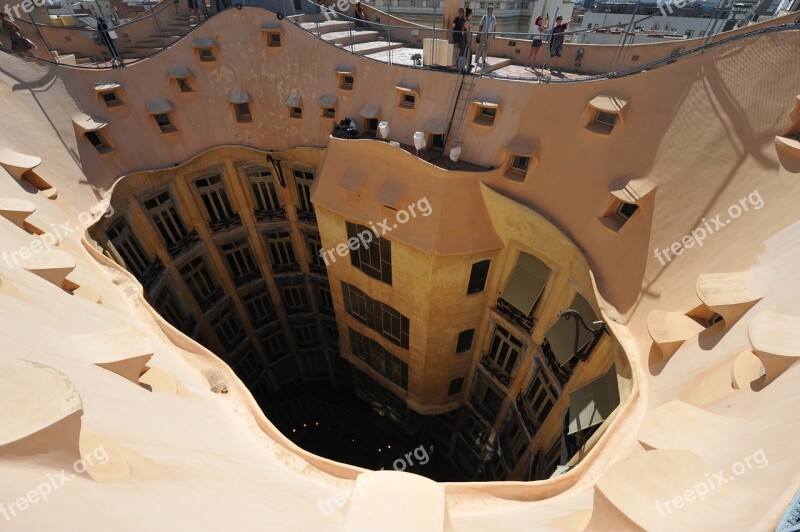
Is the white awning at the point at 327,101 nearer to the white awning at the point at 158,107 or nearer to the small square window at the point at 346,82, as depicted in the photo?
the small square window at the point at 346,82

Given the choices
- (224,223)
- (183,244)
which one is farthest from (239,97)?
(183,244)

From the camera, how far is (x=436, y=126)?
655 inches

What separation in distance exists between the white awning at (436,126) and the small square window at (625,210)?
24.5ft

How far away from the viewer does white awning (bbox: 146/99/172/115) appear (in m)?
20.2

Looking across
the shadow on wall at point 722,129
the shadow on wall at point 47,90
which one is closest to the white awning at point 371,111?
the shadow on wall at point 722,129

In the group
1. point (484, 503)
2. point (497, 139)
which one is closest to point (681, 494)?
point (484, 503)

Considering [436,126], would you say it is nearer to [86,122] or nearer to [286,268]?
[286,268]

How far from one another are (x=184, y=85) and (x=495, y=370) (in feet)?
71.6

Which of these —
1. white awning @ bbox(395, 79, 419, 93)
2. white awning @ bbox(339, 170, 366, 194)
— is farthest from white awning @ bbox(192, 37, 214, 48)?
white awning @ bbox(339, 170, 366, 194)

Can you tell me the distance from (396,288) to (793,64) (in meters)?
14.3

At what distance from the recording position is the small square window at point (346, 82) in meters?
19.0

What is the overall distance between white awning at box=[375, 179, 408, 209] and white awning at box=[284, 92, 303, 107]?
7596 mm

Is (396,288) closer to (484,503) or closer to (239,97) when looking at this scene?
(484,503)

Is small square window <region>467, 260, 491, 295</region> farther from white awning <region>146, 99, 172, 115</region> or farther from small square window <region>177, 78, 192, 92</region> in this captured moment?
small square window <region>177, 78, 192, 92</region>
